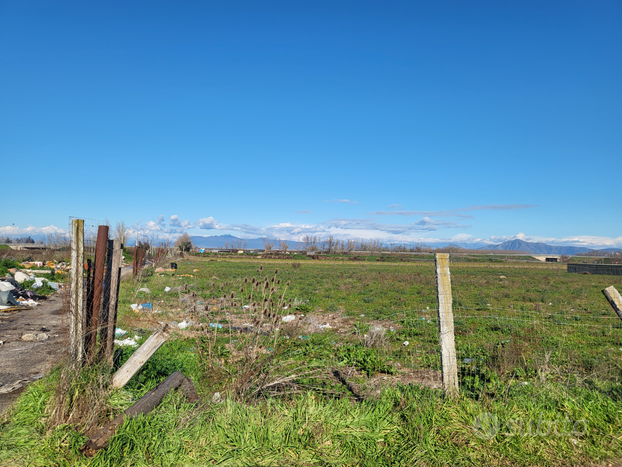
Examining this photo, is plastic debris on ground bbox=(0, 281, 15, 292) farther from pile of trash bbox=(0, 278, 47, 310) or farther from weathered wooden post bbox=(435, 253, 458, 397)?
weathered wooden post bbox=(435, 253, 458, 397)

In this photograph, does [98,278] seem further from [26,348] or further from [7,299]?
[7,299]

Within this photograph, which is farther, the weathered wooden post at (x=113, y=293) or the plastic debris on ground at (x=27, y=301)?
the plastic debris on ground at (x=27, y=301)

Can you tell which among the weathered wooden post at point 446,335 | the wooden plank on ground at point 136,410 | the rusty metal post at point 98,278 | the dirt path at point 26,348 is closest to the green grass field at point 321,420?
the wooden plank on ground at point 136,410

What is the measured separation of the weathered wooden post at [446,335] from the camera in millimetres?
4125

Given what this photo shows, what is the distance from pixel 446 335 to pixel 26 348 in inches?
277

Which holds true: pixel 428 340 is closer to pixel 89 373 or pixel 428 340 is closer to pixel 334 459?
pixel 334 459

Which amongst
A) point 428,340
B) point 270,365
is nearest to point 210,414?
point 270,365

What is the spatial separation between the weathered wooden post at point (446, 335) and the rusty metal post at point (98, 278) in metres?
3.47

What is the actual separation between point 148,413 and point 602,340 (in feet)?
29.5

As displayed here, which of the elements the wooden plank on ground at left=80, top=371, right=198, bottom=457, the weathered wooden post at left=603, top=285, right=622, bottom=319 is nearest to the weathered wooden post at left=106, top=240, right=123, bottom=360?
the wooden plank on ground at left=80, top=371, right=198, bottom=457

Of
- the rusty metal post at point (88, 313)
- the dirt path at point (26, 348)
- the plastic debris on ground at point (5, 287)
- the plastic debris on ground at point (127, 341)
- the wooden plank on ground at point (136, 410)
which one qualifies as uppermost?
the rusty metal post at point (88, 313)

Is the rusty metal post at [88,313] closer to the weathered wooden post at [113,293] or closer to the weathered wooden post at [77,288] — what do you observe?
the weathered wooden post at [77,288]

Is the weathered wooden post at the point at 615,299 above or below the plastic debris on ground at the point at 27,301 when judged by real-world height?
above

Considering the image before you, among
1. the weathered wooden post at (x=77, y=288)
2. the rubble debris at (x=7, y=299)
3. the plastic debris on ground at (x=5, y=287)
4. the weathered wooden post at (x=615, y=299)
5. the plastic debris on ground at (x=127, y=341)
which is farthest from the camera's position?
the plastic debris on ground at (x=5, y=287)
